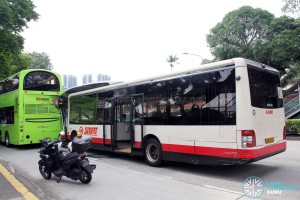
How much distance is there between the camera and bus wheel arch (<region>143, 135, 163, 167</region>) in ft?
28.8

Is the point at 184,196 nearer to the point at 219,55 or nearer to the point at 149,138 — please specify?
the point at 149,138

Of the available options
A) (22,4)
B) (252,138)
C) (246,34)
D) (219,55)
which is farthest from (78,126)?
(246,34)

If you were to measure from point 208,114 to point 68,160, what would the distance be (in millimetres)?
3583

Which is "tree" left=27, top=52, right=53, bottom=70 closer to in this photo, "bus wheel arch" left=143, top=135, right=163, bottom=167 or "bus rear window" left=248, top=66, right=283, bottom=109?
"bus wheel arch" left=143, top=135, right=163, bottom=167

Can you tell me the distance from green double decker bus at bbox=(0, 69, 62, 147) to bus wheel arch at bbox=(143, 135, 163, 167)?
7699 millimetres

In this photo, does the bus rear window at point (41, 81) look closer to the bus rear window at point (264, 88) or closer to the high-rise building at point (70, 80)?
the bus rear window at point (264, 88)

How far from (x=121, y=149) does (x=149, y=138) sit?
6.33ft

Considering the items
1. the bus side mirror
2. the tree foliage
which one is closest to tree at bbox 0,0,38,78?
the bus side mirror

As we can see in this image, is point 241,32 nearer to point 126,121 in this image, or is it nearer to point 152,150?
point 126,121

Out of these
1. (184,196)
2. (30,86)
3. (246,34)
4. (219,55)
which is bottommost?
(184,196)

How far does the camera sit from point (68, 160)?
6840 millimetres

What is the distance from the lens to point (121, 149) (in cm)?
1068

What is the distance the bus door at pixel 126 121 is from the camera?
9617 mm

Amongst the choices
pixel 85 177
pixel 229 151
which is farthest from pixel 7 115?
pixel 229 151
